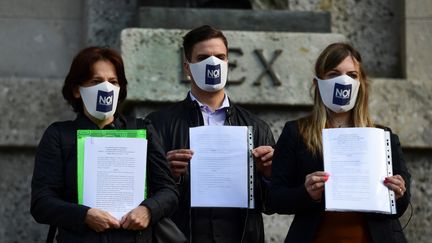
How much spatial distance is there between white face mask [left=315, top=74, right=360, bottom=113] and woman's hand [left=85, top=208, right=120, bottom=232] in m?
0.97

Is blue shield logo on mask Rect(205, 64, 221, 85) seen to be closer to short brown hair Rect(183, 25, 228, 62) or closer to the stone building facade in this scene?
short brown hair Rect(183, 25, 228, 62)

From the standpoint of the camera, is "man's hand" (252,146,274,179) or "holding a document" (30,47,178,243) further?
"man's hand" (252,146,274,179)

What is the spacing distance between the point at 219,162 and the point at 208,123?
0.23 metres

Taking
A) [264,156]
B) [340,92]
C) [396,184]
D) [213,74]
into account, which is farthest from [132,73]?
[396,184]

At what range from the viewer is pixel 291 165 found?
3.87m

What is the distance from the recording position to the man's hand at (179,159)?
408 centimetres

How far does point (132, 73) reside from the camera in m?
5.51

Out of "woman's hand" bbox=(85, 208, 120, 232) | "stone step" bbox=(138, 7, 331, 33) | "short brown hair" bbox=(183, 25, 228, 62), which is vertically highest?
"stone step" bbox=(138, 7, 331, 33)

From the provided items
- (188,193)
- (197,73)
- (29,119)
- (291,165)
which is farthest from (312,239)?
(29,119)

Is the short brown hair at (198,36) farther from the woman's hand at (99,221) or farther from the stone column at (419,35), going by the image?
the stone column at (419,35)

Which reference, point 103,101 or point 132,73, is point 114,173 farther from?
point 132,73

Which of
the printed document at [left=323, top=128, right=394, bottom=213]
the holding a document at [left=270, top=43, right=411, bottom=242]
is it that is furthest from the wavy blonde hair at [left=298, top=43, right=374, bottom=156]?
the printed document at [left=323, top=128, right=394, bottom=213]

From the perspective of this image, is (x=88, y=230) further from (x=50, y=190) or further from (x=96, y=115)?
(x=96, y=115)

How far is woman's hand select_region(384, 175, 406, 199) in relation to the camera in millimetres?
3707
